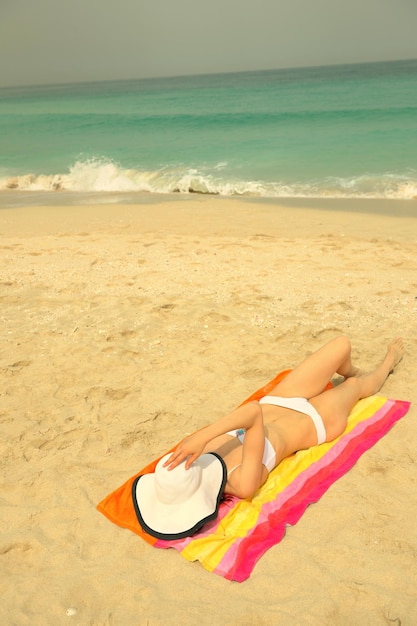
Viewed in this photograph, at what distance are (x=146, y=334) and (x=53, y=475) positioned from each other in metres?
1.99

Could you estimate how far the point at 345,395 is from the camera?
13.4ft

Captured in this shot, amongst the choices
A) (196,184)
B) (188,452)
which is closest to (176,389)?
(188,452)

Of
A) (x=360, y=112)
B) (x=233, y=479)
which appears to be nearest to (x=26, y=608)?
(x=233, y=479)

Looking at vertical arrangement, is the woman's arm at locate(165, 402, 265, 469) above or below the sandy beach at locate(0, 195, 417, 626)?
above

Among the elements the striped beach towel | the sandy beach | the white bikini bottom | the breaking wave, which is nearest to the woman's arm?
the striped beach towel

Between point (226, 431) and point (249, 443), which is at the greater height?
point (226, 431)

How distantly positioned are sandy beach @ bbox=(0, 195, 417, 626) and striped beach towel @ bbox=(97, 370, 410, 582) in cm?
6

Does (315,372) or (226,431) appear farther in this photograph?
(315,372)

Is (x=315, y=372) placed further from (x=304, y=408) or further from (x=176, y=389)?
(x=176, y=389)

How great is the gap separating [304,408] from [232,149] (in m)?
17.4

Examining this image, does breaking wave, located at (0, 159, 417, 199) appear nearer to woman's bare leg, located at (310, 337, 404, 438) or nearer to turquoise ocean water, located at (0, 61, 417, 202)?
turquoise ocean water, located at (0, 61, 417, 202)

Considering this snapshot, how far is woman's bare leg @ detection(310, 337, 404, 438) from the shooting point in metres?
3.89

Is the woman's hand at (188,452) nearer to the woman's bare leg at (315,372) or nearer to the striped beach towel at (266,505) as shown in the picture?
the striped beach towel at (266,505)

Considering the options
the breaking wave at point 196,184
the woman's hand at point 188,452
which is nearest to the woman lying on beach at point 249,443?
the woman's hand at point 188,452
